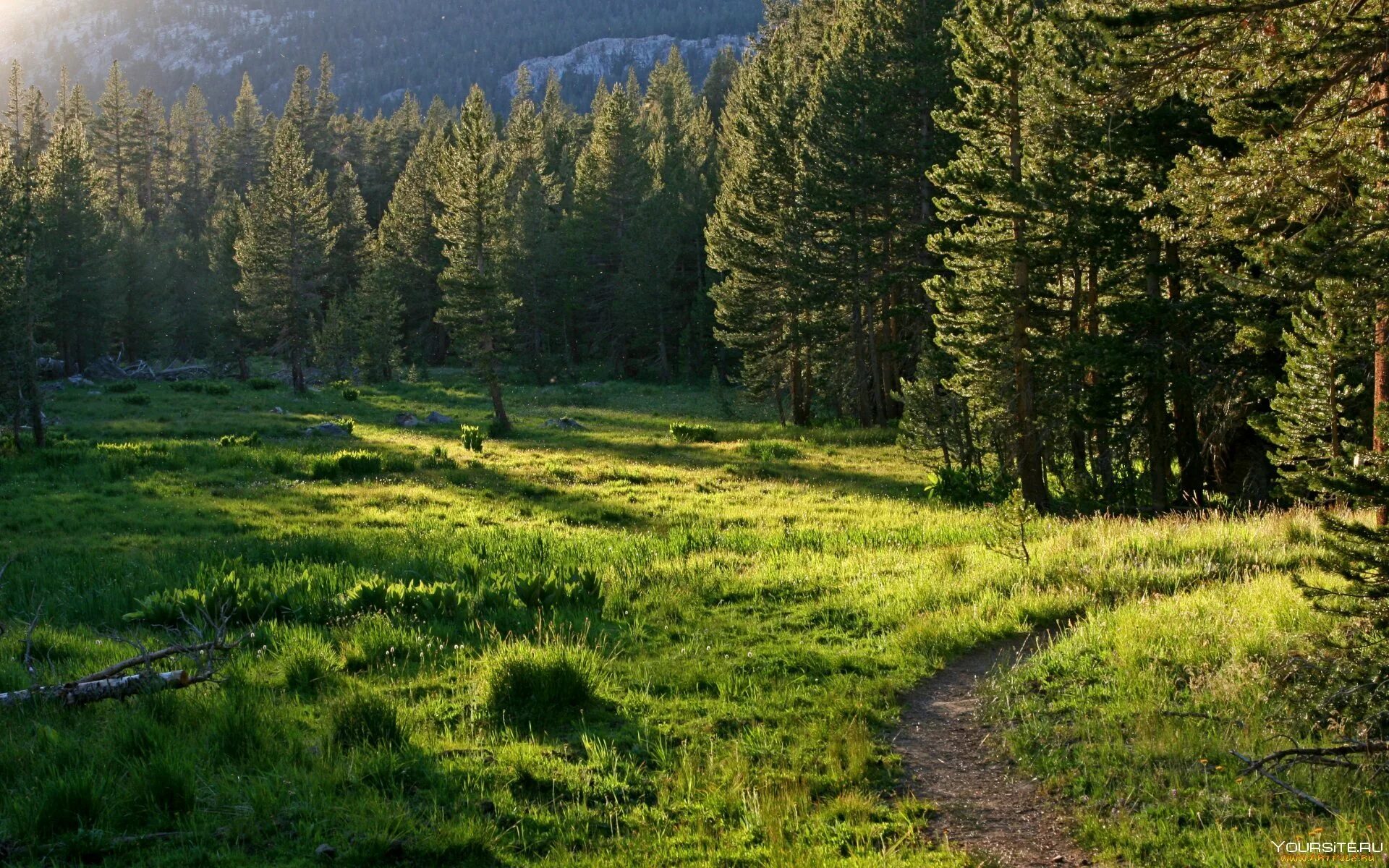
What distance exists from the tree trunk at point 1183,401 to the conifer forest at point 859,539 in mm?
119

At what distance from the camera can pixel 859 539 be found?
13555 millimetres

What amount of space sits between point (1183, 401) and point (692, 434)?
1750 centimetres

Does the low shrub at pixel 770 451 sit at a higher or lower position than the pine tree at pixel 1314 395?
lower

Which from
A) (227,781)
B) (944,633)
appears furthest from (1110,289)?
(227,781)

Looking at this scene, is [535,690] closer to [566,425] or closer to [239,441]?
[239,441]

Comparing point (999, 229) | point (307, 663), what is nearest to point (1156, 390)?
point (999, 229)

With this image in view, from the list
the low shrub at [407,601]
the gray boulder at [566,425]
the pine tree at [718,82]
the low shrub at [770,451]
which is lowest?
the low shrub at [407,601]

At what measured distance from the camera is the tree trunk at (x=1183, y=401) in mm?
15683

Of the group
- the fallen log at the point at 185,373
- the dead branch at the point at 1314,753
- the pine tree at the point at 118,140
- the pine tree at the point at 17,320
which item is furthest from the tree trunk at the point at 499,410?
the pine tree at the point at 118,140

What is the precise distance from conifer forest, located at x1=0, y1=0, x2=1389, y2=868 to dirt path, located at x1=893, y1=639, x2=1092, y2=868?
0.03 meters

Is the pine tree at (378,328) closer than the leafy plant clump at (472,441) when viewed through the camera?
No

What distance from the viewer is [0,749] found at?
515cm

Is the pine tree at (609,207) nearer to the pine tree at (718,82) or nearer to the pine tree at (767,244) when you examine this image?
the pine tree at (718,82)

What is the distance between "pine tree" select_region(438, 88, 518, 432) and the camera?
3316 centimetres
